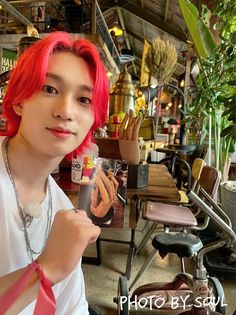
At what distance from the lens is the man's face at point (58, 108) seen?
63cm

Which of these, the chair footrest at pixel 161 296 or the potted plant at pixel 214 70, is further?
the potted plant at pixel 214 70

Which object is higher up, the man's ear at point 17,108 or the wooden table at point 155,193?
the man's ear at point 17,108

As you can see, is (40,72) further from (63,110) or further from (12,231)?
(12,231)

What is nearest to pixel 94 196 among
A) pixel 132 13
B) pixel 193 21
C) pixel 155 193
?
pixel 155 193

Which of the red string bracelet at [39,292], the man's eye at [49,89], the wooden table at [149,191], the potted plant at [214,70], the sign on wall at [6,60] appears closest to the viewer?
the red string bracelet at [39,292]

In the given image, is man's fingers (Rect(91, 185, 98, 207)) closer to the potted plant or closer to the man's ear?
the man's ear

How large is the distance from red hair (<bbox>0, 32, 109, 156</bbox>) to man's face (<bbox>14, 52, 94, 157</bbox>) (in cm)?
2

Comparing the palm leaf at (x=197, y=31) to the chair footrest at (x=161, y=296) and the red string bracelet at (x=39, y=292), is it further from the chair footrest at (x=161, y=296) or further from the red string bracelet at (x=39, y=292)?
the red string bracelet at (x=39, y=292)

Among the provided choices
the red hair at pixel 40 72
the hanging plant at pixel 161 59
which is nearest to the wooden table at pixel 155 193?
the red hair at pixel 40 72

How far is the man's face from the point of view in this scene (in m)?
0.63

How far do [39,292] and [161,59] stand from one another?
375 cm

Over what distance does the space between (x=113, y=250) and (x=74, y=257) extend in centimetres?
234

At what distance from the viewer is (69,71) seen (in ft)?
2.14

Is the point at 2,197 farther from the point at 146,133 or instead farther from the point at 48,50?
the point at 146,133
